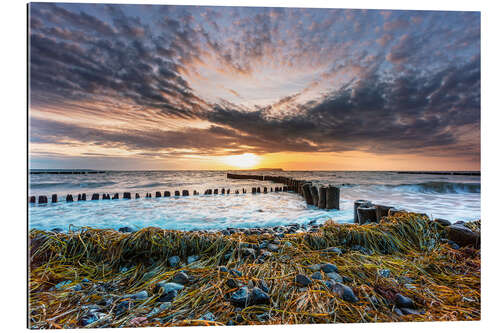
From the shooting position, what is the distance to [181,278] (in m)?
1.57

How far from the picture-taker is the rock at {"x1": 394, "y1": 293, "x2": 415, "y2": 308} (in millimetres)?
1370

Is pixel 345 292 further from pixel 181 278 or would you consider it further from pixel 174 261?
pixel 174 261

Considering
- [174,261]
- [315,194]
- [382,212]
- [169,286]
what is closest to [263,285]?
[169,286]

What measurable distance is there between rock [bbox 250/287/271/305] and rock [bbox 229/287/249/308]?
0.13ft

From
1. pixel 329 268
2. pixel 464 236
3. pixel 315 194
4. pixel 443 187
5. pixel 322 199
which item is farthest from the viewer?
pixel 443 187

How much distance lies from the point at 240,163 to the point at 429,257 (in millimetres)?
2482

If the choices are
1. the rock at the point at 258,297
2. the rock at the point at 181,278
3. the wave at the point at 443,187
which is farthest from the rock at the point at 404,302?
the wave at the point at 443,187

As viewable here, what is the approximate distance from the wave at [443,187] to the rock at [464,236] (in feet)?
1.45

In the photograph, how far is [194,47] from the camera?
2432mm

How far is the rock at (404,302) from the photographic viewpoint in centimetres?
137

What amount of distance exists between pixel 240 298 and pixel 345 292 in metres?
0.72

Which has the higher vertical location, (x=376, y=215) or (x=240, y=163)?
(x=240, y=163)
